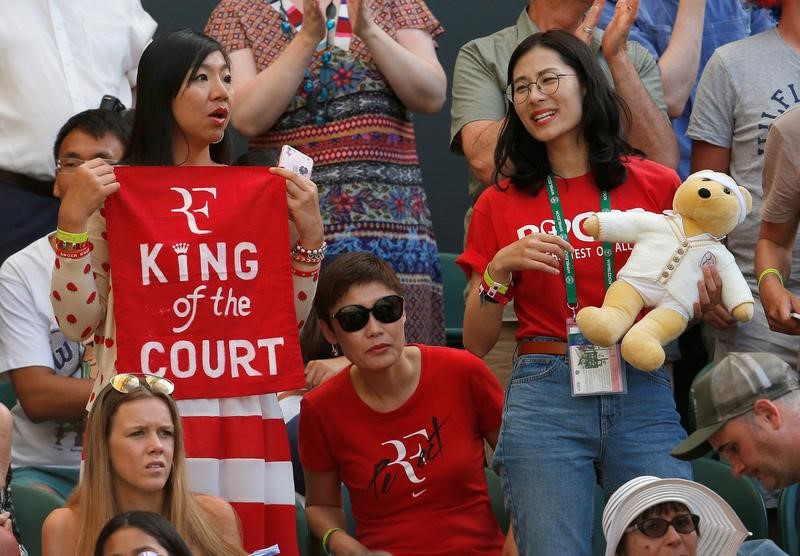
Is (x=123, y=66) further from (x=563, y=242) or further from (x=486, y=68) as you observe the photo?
(x=563, y=242)

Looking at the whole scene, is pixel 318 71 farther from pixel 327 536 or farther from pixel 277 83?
pixel 327 536

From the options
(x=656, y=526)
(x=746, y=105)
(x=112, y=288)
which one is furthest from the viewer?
(x=746, y=105)

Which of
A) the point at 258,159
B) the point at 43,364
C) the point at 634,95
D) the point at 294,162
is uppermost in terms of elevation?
the point at 634,95

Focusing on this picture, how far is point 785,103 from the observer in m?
4.78

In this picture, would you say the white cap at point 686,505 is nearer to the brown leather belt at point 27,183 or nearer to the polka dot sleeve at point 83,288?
the polka dot sleeve at point 83,288

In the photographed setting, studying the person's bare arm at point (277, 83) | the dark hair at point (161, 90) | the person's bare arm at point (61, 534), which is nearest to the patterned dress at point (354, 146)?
the person's bare arm at point (277, 83)

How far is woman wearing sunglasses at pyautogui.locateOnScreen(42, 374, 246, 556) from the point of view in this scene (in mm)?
3473

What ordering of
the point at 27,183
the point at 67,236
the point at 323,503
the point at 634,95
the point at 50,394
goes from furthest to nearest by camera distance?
the point at 27,183, the point at 634,95, the point at 50,394, the point at 323,503, the point at 67,236

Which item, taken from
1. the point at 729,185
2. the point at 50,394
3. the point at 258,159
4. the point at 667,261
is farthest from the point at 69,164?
the point at 729,185

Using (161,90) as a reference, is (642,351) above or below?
below

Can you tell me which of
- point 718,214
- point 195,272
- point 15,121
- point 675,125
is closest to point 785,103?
point 675,125

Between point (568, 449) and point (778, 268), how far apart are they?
1080mm

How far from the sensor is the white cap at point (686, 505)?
3.31m

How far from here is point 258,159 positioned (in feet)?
14.7
